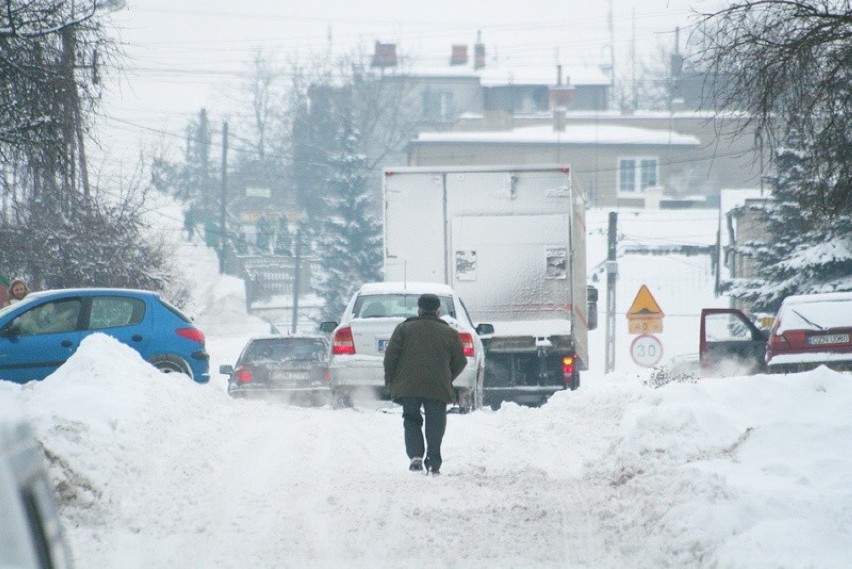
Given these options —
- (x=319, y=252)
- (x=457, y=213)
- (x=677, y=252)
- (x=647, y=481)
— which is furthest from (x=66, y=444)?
(x=319, y=252)

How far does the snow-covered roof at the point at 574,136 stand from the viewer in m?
76.3

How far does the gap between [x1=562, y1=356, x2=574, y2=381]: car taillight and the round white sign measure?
9.57 metres

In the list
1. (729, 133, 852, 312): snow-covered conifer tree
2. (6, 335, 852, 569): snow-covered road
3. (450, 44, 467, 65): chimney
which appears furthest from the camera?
(450, 44, 467, 65): chimney

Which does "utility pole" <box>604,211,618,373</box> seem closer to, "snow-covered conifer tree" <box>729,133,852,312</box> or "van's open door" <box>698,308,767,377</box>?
"snow-covered conifer tree" <box>729,133,852,312</box>

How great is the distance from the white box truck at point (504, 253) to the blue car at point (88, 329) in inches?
134

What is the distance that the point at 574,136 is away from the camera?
255ft

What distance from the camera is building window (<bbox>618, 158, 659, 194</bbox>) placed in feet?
258

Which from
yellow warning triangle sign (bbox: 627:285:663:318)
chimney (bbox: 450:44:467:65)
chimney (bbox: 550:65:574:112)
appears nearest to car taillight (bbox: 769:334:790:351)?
yellow warning triangle sign (bbox: 627:285:663:318)

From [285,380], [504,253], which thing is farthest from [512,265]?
[285,380]

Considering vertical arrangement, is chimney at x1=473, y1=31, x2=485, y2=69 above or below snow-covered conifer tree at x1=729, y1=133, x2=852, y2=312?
above

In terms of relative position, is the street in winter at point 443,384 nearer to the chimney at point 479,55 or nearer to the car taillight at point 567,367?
the car taillight at point 567,367

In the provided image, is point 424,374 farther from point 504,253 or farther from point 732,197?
point 732,197

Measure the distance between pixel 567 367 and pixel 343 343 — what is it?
14.6 ft

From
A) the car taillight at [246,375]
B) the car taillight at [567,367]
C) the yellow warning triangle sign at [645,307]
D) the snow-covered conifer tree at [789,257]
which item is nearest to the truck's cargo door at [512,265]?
the car taillight at [567,367]
